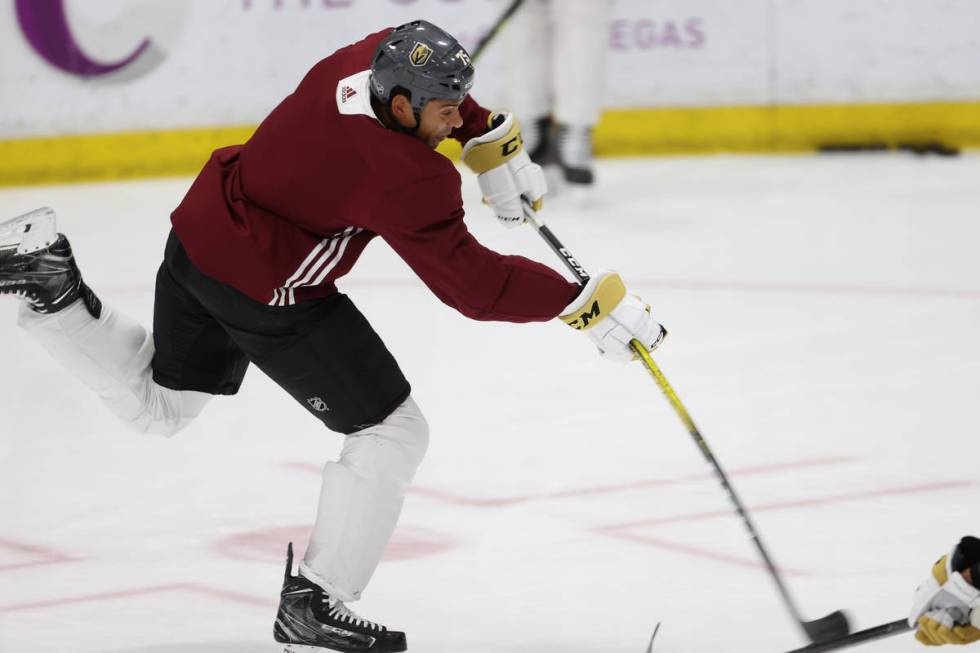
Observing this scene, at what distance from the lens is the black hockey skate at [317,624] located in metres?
2.46

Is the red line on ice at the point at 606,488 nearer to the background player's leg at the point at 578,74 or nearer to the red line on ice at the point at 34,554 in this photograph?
the red line on ice at the point at 34,554

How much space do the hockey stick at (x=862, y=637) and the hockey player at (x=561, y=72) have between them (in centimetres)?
385

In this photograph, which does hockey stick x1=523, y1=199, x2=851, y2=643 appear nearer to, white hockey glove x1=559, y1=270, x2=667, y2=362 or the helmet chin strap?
white hockey glove x1=559, y1=270, x2=667, y2=362

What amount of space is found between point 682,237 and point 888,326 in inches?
49.8

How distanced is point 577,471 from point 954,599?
140cm

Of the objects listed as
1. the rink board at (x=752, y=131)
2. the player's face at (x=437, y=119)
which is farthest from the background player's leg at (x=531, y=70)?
the player's face at (x=437, y=119)

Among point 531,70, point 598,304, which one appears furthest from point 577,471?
point 531,70

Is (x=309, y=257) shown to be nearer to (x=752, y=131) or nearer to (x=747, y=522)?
(x=747, y=522)

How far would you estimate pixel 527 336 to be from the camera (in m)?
4.55

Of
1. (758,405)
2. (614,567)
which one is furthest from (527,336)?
(614,567)

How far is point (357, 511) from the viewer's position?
246 centimetres

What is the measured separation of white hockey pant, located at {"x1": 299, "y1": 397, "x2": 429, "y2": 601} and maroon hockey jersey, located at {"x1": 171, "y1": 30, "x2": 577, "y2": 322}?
0.84 ft

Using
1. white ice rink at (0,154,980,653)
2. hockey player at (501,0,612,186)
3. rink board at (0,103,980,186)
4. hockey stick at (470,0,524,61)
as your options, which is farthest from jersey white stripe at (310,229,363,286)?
rink board at (0,103,980,186)

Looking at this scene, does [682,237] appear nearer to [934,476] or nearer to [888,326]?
[888,326]
